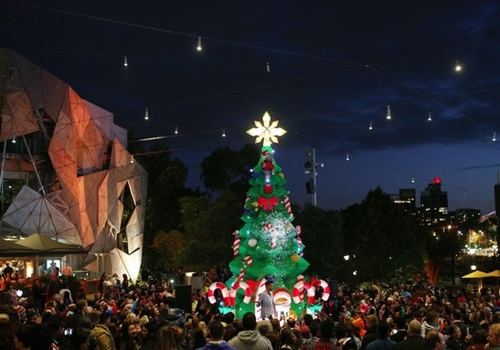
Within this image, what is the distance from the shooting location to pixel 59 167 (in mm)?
31500

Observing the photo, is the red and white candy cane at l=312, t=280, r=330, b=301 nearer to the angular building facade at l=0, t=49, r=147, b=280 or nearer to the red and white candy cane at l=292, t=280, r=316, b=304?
the red and white candy cane at l=292, t=280, r=316, b=304

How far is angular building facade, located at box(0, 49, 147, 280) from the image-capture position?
2905 cm

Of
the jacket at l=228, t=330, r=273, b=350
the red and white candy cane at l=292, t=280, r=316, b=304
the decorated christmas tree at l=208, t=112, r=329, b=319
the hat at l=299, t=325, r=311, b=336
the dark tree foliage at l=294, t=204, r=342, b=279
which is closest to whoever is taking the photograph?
the jacket at l=228, t=330, r=273, b=350

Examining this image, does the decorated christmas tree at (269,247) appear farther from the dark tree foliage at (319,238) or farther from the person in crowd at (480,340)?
the dark tree foliage at (319,238)

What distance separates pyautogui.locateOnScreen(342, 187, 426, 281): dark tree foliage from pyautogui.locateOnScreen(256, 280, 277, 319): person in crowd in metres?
23.1

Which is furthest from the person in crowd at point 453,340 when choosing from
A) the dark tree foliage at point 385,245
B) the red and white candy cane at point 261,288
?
the dark tree foliage at point 385,245

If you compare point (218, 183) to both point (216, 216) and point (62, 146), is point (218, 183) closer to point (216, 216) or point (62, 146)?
point (216, 216)

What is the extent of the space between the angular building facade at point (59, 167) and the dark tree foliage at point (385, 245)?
14891 mm

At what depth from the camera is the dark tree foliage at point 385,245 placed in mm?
41750

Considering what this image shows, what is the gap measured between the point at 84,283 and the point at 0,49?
1091 cm

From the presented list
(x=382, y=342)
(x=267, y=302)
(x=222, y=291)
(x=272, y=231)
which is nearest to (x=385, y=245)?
(x=272, y=231)

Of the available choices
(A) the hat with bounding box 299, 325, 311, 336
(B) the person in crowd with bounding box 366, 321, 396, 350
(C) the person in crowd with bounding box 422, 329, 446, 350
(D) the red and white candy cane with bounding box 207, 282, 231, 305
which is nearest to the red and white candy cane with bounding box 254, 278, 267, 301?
(D) the red and white candy cane with bounding box 207, 282, 231, 305

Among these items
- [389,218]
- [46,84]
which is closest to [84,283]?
[46,84]

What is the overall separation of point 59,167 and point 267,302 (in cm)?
1649
